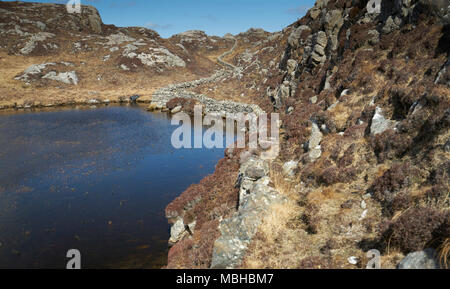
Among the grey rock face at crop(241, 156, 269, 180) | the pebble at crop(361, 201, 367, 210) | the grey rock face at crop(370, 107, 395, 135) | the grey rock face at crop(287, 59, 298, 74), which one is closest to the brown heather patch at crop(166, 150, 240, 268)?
the grey rock face at crop(241, 156, 269, 180)

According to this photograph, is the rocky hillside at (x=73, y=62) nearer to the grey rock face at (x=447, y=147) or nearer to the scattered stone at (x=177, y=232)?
the scattered stone at (x=177, y=232)

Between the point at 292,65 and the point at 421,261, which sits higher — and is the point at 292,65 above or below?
Answer: above

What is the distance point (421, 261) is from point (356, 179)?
5.87 metres

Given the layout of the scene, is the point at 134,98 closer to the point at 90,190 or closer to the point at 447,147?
the point at 90,190

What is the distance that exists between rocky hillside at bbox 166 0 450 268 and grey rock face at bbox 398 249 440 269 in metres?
0.04

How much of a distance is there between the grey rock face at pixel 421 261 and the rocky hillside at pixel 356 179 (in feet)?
0.12

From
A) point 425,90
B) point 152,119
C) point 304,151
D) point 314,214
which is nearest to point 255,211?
point 314,214

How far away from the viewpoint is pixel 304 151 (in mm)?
16844

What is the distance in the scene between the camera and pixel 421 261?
6.32 m

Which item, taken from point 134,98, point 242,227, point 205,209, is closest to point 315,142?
point 205,209
